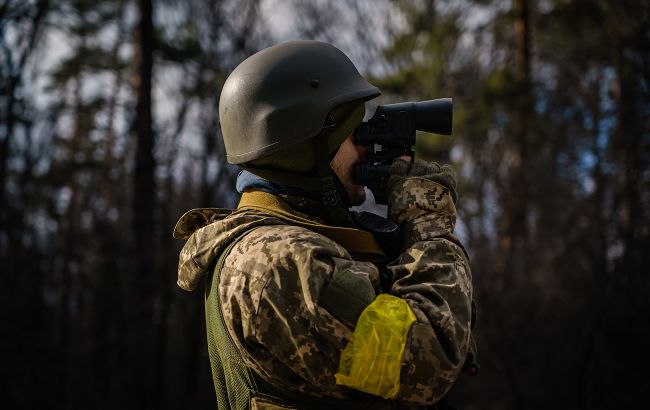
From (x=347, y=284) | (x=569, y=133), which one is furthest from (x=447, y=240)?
(x=569, y=133)

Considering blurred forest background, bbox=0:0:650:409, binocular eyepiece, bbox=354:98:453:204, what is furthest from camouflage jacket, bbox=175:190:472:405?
blurred forest background, bbox=0:0:650:409

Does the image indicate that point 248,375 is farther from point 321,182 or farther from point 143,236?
point 143,236

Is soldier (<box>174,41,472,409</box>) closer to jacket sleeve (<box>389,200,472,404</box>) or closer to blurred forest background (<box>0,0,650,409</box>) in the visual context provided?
jacket sleeve (<box>389,200,472,404</box>)

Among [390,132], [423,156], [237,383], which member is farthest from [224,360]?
[423,156]

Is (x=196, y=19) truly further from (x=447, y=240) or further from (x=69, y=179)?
(x=447, y=240)

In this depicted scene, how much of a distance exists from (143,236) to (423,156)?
5086 millimetres

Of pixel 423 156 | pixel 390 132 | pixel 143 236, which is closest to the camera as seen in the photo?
pixel 390 132

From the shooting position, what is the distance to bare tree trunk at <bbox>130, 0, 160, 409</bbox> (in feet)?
24.8

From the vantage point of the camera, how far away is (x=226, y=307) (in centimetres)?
156

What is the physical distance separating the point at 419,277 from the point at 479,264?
7042mm

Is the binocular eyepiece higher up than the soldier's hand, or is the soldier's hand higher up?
the binocular eyepiece

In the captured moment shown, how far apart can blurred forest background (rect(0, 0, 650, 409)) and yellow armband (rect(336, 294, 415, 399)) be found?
4.74 m

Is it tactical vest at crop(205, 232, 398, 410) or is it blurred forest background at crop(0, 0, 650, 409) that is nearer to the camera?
tactical vest at crop(205, 232, 398, 410)

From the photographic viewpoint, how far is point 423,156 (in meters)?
10.7
